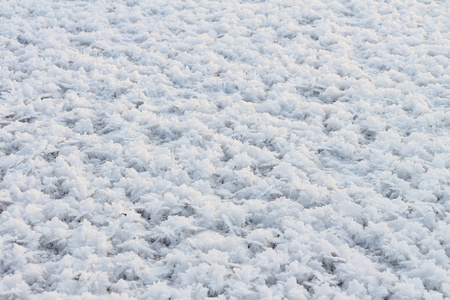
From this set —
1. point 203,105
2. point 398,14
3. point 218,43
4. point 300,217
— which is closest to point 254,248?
point 300,217

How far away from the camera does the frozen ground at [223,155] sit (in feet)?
9.29

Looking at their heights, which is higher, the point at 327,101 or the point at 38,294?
the point at 327,101

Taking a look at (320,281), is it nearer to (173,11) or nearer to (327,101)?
(327,101)

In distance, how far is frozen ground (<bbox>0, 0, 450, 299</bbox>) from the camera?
2.83 m

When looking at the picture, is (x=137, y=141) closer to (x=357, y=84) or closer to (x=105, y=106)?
(x=105, y=106)

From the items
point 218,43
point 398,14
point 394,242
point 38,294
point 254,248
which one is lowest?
point 38,294

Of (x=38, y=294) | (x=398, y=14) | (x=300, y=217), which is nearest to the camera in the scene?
(x=38, y=294)

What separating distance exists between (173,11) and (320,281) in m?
4.63

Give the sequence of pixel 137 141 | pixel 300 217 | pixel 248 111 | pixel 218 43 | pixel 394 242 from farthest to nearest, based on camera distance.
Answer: pixel 218 43 → pixel 248 111 → pixel 137 141 → pixel 300 217 → pixel 394 242

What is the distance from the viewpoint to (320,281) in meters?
2.78

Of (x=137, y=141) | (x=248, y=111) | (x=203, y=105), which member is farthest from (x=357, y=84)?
(x=137, y=141)

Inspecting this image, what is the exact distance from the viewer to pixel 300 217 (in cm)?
320

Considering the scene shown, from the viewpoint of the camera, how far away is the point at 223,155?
12.5ft

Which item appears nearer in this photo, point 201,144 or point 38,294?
point 38,294
